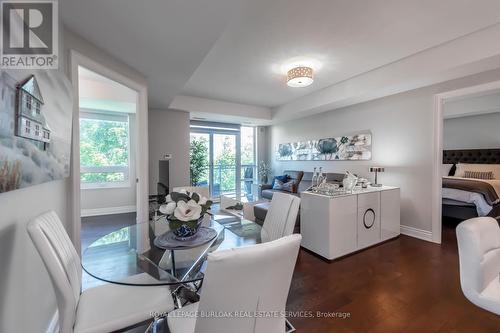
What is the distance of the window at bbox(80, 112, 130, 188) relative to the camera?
188 inches

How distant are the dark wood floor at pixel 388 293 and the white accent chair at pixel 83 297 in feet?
3.68

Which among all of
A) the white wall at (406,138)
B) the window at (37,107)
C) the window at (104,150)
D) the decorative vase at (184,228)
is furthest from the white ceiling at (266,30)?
the window at (104,150)

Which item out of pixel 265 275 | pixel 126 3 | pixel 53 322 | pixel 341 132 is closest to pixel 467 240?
pixel 265 275

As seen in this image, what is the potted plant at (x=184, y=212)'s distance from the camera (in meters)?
1.43

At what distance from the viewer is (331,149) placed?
15.6ft

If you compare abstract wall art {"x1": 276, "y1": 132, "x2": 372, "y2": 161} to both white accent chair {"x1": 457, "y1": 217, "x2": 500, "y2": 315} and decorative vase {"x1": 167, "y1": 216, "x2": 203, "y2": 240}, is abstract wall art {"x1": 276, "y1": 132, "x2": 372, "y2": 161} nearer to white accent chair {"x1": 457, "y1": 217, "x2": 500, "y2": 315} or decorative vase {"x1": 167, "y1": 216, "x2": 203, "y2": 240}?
white accent chair {"x1": 457, "y1": 217, "x2": 500, "y2": 315}

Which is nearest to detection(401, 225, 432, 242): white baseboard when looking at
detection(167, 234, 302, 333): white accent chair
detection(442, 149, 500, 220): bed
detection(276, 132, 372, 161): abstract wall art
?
detection(442, 149, 500, 220): bed

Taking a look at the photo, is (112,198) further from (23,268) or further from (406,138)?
(406,138)

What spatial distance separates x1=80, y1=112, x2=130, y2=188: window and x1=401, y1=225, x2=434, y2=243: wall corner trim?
18.9ft

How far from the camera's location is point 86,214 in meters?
4.70

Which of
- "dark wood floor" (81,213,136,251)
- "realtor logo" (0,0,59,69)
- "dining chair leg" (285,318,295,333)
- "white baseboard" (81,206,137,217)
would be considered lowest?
"dining chair leg" (285,318,295,333)

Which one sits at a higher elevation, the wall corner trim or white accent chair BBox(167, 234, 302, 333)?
white accent chair BBox(167, 234, 302, 333)

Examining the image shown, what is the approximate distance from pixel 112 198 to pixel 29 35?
452 cm

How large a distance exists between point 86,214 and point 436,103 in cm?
677
